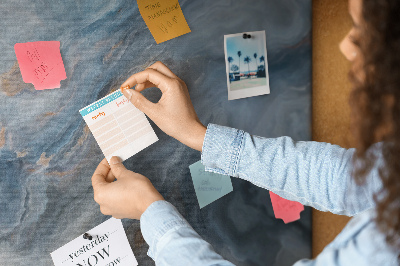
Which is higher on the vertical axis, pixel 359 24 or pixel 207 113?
pixel 359 24

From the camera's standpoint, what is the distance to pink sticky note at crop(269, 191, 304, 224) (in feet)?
3.12

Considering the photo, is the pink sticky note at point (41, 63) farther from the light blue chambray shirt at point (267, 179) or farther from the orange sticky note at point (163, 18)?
the light blue chambray shirt at point (267, 179)

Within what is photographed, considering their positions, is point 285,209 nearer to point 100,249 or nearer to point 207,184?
point 207,184

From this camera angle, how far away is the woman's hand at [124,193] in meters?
0.64

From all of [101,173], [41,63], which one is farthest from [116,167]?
[41,63]

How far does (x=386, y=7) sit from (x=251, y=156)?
36 cm

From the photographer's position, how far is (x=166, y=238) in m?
0.56

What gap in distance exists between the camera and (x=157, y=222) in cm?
58

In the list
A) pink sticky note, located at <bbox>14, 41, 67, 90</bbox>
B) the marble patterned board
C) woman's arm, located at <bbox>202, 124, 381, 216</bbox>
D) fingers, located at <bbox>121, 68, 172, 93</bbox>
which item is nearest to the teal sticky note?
the marble patterned board

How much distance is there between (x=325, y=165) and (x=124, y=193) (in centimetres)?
39

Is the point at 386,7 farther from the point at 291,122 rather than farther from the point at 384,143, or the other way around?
the point at 291,122

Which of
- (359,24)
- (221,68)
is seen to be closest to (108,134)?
(221,68)

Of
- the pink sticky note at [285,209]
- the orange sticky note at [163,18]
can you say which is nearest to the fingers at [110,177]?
the orange sticky note at [163,18]

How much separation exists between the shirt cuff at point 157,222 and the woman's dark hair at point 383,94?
306mm
